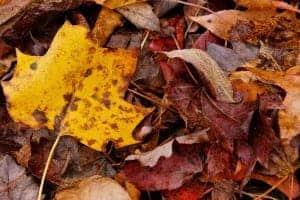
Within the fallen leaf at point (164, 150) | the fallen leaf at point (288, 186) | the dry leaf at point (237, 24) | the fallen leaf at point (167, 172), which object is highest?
the dry leaf at point (237, 24)

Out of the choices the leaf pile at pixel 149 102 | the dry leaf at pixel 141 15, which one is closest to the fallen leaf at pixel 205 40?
the leaf pile at pixel 149 102

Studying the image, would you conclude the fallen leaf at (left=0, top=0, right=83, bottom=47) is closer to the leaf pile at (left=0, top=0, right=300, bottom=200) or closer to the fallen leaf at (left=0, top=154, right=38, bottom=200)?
the leaf pile at (left=0, top=0, right=300, bottom=200)

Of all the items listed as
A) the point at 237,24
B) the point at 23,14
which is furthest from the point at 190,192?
the point at 23,14

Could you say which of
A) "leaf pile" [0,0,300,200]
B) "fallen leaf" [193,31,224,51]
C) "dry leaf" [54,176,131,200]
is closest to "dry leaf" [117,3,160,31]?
"leaf pile" [0,0,300,200]

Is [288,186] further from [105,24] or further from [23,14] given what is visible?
[23,14]

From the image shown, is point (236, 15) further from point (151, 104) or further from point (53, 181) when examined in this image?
point (53, 181)

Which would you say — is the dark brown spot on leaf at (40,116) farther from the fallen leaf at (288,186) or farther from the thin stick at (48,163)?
the fallen leaf at (288,186)
